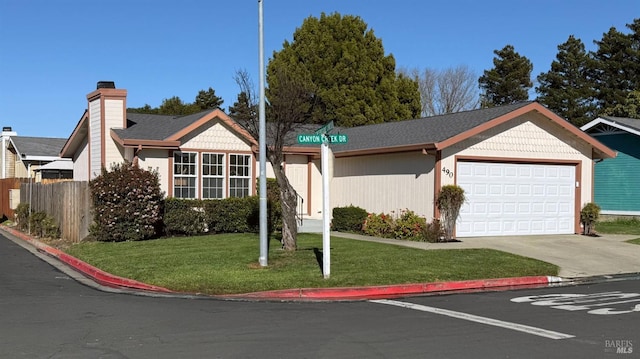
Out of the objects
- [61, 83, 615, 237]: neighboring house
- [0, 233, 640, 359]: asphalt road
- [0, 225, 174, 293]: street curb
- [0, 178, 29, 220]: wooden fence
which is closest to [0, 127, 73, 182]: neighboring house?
[0, 178, 29, 220]: wooden fence

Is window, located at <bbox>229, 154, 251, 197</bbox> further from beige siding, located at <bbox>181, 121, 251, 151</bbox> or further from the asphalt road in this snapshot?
the asphalt road

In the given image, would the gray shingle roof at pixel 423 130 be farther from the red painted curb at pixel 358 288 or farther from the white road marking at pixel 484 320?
the white road marking at pixel 484 320

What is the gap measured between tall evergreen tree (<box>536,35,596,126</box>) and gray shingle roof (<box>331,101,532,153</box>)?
3366 centimetres

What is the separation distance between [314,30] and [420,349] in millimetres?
41392

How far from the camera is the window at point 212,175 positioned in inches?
845

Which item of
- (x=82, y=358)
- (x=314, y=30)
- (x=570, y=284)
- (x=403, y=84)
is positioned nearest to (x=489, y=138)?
(x=570, y=284)

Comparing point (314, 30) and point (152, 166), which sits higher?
point (314, 30)

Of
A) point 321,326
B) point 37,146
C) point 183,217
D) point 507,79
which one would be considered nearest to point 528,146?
point 183,217

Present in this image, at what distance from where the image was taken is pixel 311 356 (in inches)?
258

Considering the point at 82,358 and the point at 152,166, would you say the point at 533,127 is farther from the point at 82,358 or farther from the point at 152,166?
the point at 82,358

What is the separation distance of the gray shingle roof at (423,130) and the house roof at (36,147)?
21.7 metres

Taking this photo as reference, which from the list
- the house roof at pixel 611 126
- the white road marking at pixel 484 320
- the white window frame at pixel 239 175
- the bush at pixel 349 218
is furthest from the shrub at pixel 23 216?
the house roof at pixel 611 126

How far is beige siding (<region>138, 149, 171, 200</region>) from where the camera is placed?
20250 millimetres

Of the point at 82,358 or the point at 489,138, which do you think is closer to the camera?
the point at 82,358
